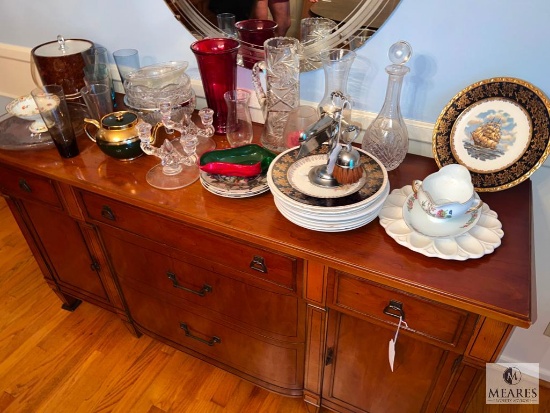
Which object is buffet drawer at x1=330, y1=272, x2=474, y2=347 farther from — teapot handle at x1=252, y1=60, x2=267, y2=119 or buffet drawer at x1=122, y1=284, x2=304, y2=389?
teapot handle at x1=252, y1=60, x2=267, y2=119

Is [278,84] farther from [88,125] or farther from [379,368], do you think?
[379,368]

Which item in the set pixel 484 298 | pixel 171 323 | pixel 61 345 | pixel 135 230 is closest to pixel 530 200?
pixel 484 298

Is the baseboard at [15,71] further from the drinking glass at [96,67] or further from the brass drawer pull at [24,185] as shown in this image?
the brass drawer pull at [24,185]

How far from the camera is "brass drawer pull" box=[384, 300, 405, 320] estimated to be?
86 centimetres

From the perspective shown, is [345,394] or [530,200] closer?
[530,200]

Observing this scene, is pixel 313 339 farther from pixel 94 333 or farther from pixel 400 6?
pixel 94 333

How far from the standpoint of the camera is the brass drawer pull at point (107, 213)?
3.74 ft

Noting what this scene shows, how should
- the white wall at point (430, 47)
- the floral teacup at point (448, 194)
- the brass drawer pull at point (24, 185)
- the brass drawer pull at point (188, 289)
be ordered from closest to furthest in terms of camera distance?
the floral teacup at point (448, 194)
the white wall at point (430, 47)
the brass drawer pull at point (188, 289)
the brass drawer pull at point (24, 185)

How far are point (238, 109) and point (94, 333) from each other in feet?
3.58

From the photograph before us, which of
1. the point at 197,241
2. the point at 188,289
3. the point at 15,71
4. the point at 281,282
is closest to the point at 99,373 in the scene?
the point at 188,289

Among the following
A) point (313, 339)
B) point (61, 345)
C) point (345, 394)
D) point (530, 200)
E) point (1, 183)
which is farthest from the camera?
point (61, 345)

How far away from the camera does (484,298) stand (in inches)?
29.1

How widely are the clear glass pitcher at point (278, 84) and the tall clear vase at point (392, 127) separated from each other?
220 millimetres

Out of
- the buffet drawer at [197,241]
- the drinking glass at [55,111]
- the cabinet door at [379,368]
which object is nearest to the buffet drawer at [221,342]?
the cabinet door at [379,368]
